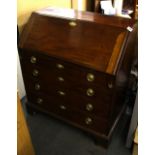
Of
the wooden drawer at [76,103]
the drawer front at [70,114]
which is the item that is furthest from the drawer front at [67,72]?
the drawer front at [70,114]

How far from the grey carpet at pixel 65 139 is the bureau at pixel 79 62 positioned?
0.13 m

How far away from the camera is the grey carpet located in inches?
60.9

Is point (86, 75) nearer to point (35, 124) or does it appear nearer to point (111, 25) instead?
point (111, 25)

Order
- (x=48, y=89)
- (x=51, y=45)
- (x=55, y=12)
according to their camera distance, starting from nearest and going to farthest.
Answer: (x=51, y=45)
(x=55, y=12)
(x=48, y=89)

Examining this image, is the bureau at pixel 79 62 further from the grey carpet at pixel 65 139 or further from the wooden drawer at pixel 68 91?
the grey carpet at pixel 65 139

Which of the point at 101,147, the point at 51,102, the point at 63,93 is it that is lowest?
the point at 101,147

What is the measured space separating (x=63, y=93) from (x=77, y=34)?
48 cm

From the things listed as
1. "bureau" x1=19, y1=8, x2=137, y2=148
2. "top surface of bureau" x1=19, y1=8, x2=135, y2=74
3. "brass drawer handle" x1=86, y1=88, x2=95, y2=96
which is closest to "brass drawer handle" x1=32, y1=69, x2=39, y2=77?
"bureau" x1=19, y1=8, x2=137, y2=148

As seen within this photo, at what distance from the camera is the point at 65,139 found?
5.42ft

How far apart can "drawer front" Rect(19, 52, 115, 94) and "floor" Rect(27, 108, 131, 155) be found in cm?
52

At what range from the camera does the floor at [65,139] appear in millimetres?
1547

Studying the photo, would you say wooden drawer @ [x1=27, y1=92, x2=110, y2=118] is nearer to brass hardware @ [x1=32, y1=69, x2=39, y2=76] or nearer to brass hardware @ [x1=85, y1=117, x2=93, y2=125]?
brass hardware @ [x1=85, y1=117, x2=93, y2=125]
